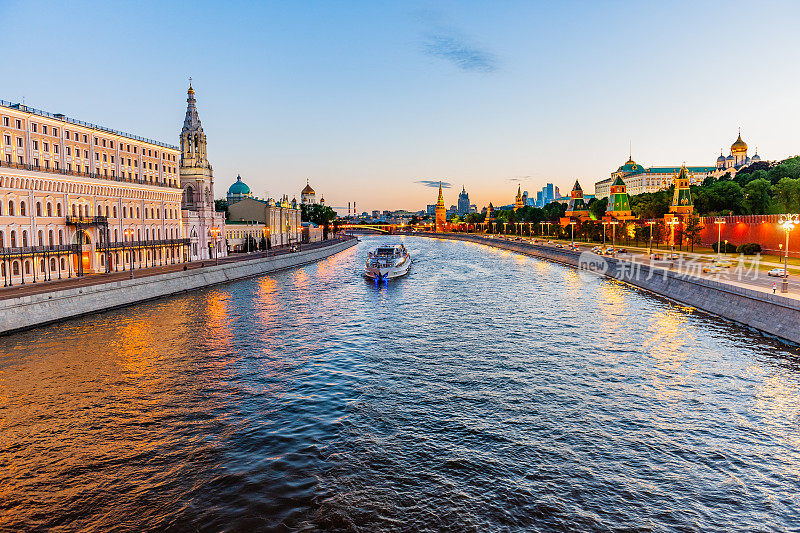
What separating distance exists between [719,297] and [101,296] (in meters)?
57.0

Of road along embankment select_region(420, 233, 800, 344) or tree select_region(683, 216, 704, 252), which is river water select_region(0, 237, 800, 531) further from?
tree select_region(683, 216, 704, 252)

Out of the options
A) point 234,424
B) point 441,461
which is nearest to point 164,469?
point 234,424

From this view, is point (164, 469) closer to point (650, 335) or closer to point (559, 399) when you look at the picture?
point (559, 399)

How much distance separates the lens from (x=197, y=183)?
92562 mm

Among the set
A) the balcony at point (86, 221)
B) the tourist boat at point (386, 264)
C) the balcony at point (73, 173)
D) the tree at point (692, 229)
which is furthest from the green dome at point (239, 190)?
the tree at point (692, 229)

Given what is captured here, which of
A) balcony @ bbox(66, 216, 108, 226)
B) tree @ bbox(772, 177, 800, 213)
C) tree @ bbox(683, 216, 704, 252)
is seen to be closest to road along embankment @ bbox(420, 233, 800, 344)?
tree @ bbox(683, 216, 704, 252)

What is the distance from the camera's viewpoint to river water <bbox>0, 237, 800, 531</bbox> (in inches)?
565

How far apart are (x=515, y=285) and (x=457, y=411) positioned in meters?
46.6

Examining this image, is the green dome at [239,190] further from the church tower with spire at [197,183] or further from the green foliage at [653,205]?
the green foliage at [653,205]

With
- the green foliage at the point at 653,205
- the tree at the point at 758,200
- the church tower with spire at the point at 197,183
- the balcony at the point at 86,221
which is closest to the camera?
the balcony at the point at 86,221

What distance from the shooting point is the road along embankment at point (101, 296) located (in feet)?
121

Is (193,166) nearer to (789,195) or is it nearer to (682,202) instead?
(682,202)

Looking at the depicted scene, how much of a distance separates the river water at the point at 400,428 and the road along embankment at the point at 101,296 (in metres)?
2.39

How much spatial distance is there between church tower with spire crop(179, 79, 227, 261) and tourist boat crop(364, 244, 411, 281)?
32183 mm
